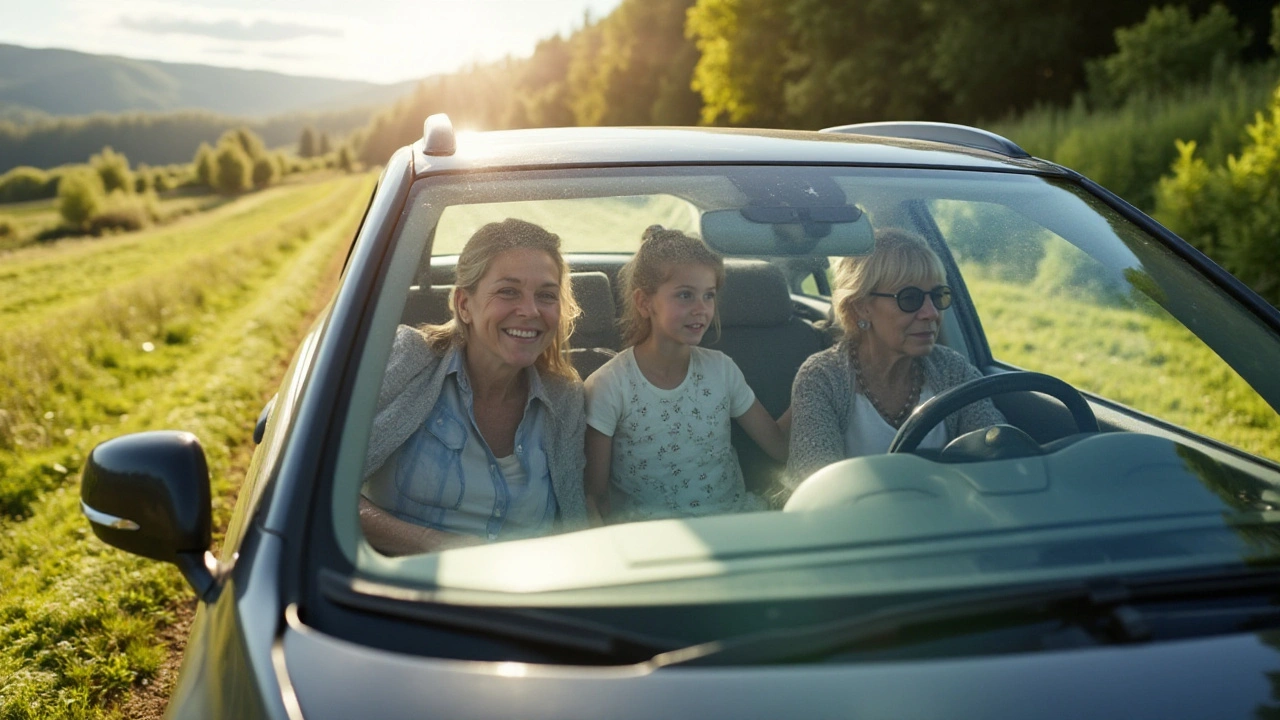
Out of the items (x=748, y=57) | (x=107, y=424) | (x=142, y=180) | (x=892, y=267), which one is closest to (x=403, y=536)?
(x=892, y=267)

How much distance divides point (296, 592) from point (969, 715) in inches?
32.5

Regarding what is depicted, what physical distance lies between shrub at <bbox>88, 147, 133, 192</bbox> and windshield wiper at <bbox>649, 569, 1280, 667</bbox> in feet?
293

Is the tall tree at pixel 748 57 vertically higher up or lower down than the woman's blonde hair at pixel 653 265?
higher up

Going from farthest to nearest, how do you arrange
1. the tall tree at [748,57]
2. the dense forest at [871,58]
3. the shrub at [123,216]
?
the shrub at [123,216], the tall tree at [748,57], the dense forest at [871,58]

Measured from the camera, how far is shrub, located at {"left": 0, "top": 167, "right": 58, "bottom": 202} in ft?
280

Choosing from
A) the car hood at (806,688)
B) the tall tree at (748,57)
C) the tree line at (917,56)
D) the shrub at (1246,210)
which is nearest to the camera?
the car hood at (806,688)

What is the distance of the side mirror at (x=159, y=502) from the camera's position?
1573mm

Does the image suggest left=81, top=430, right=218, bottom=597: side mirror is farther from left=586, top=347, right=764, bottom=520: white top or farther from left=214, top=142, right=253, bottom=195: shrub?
left=214, top=142, right=253, bottom=195: shrub

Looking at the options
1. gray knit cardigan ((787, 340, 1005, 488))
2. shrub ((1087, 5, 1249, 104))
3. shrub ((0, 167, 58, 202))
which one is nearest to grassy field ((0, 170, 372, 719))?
gray knit cardigan ((787, 340, 1005, 488))

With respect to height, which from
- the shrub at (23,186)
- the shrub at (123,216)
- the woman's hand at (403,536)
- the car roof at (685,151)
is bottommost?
the shrub at (23,186)

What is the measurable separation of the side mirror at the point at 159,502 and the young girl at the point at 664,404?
107 cm

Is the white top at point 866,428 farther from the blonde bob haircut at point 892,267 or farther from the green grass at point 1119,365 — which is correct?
the green grass at point 1119,365

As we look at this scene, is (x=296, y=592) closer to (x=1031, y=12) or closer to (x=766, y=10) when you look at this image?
(x=1031, y=12)

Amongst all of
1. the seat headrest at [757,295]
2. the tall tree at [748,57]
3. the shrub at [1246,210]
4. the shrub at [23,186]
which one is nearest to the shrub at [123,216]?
the shrub at [23,186]
